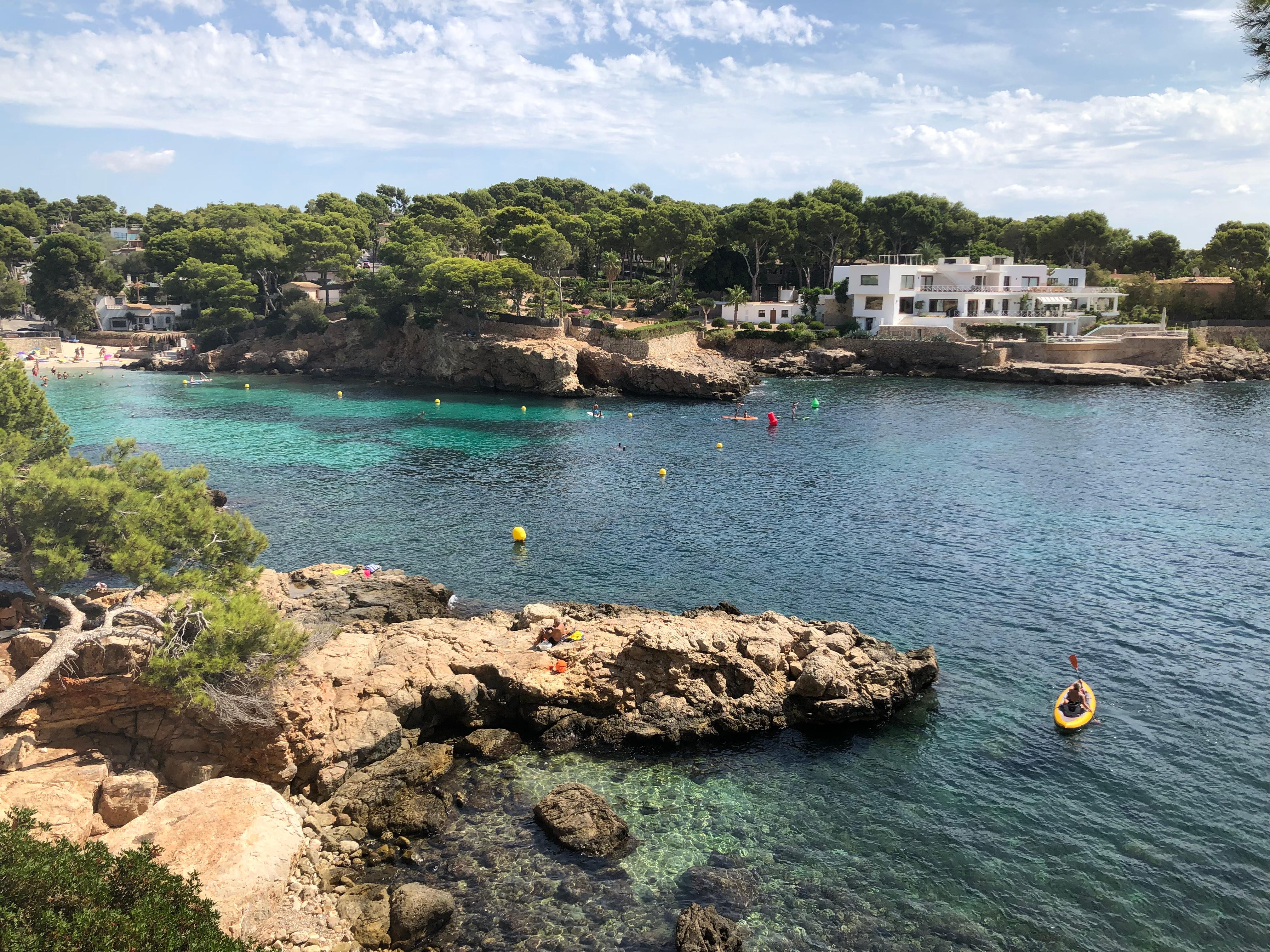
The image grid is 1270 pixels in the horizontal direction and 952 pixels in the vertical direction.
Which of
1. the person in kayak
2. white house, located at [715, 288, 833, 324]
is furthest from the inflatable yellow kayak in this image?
white house, located at [715, 288, 833, 324]

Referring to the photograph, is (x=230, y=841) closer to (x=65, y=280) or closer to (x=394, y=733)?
(x=394, y=733)

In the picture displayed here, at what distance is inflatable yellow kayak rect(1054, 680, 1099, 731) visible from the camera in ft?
72.0

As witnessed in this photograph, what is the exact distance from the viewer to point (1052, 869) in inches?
671

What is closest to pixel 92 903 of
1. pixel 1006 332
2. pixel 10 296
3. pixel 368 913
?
pixel 368 913

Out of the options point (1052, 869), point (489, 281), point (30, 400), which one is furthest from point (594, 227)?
point (1052, 869)

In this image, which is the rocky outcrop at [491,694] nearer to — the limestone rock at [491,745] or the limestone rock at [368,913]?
the limestone rock at [491,745]

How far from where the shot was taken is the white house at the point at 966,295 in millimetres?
90562

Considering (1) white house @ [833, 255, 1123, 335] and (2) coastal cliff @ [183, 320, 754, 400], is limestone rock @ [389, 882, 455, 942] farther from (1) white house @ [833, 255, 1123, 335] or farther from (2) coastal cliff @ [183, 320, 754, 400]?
(1) white house @ [833, 255, 1123, 335]

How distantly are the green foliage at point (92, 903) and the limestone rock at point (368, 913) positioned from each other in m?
3.15

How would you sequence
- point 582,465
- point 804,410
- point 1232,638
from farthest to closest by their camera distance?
point 804,410
point 582,465
point 1232,638

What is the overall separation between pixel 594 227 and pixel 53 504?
299ft

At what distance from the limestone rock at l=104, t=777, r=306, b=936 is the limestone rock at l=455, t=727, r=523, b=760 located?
5460mm

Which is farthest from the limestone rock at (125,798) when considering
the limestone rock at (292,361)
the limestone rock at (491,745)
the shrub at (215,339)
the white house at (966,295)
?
the shrub at (215,339)

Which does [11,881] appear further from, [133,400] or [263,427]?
[133,400]
